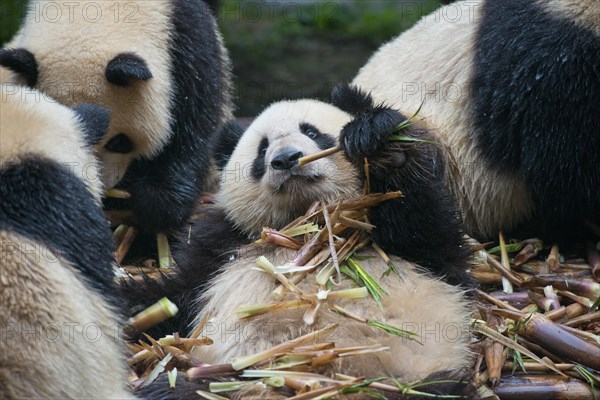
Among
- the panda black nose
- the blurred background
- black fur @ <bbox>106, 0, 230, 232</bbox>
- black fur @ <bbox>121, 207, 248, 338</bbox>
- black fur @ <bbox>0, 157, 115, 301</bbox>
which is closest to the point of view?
black fur @ <bbox>0, 157, 115, 301</bbox>

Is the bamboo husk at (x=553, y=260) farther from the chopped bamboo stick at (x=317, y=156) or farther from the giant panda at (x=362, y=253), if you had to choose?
the chopped bamboo stick at (x=317, y=156)

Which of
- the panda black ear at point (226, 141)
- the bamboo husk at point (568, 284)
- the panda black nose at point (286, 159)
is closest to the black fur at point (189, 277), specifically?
the panda black ear at point (226, 141)

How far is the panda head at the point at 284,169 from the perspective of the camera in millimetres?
4395

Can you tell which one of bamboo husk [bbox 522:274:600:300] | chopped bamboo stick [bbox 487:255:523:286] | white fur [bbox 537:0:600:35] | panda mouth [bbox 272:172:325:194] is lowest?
chopped bamboo stick [bbox 487:255:523:286]

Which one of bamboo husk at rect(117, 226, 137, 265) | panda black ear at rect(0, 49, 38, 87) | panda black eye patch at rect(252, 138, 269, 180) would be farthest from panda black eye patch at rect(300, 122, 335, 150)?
panda black ear at rect(0, 49, 38, 87)

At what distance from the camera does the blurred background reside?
10344 millimetres

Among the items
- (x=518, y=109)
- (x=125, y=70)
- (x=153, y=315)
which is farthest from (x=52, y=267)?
(x=518, y=109)

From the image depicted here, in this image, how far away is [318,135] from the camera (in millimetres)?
4691

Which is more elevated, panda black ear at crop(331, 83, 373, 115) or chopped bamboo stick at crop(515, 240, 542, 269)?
panda black ear at crop(331, 83, 373, 115)

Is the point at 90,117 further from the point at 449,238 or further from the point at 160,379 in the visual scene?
the point at 449,238

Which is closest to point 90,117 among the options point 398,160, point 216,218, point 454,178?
point 216,218

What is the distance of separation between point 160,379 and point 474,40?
2.96 meters

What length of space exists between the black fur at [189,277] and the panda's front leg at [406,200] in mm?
866

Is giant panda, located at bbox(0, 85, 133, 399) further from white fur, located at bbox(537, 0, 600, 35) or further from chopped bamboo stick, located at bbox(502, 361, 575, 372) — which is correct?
white fur, located at bbox(537, 0, 600, 35)
